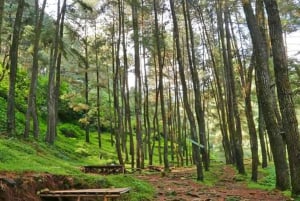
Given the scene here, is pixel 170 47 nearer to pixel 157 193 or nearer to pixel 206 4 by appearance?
pixel 206 4

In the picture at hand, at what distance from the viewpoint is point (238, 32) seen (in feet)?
82.2

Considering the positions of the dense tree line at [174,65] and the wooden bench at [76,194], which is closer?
the wooden bench at [76,194]

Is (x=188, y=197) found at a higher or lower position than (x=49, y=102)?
lower

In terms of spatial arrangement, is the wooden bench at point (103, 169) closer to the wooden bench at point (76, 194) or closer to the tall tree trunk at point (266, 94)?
the tall tree trunk at point (266, 94)

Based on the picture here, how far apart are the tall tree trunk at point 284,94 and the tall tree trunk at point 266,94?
190 centimetres

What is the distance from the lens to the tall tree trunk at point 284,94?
9.53 meters

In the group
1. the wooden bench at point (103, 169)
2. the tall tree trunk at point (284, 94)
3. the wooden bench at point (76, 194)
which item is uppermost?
the tall tree trunk at point (284, 94)

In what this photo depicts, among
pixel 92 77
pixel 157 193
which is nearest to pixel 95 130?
pixel 92 77

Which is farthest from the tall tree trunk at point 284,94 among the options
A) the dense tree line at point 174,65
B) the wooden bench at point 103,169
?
the wooden bench at point 103,169

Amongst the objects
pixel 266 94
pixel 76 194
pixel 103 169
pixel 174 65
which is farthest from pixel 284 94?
pixel 174 65

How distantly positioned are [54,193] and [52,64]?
1287 centimetres

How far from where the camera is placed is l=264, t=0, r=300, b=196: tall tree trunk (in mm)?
9531

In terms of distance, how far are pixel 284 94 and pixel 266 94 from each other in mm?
2182

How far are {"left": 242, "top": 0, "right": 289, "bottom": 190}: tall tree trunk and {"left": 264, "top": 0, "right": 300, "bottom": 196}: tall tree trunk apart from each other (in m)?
1.90
